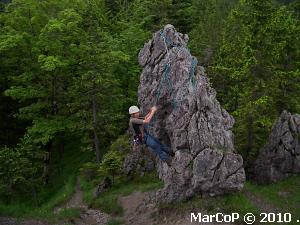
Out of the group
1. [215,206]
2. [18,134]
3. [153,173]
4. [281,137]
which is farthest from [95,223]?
[18,134]

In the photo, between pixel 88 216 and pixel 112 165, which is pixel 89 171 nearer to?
pixel 112 165

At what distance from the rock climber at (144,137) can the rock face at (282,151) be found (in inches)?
279

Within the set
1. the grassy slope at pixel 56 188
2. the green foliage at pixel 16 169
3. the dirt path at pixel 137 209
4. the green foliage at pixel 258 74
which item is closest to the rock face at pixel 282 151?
the green foliage at pixel 258 74

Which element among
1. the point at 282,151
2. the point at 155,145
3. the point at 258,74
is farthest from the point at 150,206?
the point at 258,74

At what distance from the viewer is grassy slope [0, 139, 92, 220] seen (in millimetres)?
19952

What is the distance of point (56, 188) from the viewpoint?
29.0 meters

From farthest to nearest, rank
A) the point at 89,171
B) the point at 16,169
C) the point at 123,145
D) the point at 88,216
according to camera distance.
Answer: the point at 89,171 → the point at 123,145 → the point at 16,169 → the point at 88,216

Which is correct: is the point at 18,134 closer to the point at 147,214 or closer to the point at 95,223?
the point at 95,223

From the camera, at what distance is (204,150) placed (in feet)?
57.1

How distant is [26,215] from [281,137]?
13.9 meters

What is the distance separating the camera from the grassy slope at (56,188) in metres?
20.0

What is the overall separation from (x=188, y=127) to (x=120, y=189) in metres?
6.24

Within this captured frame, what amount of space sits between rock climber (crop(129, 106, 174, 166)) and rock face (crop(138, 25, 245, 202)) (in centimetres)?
46

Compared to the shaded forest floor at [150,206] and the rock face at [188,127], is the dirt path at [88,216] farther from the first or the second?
the rock face at [188,127]
